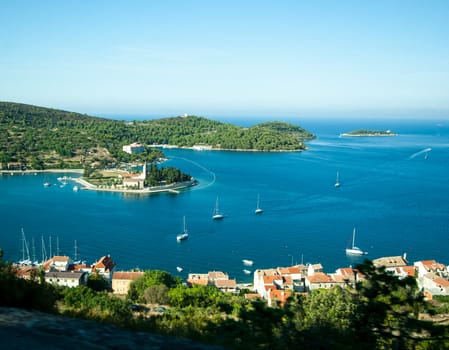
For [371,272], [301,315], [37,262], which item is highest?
[371,272]

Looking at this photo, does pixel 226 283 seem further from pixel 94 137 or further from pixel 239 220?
pixel 94 137

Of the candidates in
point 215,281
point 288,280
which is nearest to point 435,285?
point 288,280

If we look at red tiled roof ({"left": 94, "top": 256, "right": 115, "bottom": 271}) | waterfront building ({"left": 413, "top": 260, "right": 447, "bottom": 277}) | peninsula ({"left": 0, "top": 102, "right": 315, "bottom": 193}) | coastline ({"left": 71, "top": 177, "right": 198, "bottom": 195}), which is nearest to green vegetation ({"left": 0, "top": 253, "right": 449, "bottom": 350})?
red tiled roof ({"left": 94, "top": 256, "right": 115, "bottom": 271})

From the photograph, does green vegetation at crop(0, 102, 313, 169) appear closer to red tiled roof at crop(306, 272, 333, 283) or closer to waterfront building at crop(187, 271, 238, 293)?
waterfront building at crop(187, 271, 238, 293)

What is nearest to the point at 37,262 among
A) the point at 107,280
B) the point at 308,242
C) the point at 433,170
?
the point at 107,280

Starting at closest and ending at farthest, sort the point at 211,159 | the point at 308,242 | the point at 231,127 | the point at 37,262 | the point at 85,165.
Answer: the point at 37,262 < the point at 308,242 < the point at 85,165 < the point at 211,159 < the point at 231,127

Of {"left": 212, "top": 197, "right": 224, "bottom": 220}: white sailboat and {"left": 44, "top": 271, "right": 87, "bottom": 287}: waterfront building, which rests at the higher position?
{"left": 212, "top": 197, "right": 224, "bottom": 220}: white sailboat

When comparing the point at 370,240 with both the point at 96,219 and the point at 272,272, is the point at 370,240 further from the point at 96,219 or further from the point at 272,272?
the point at 96,219
